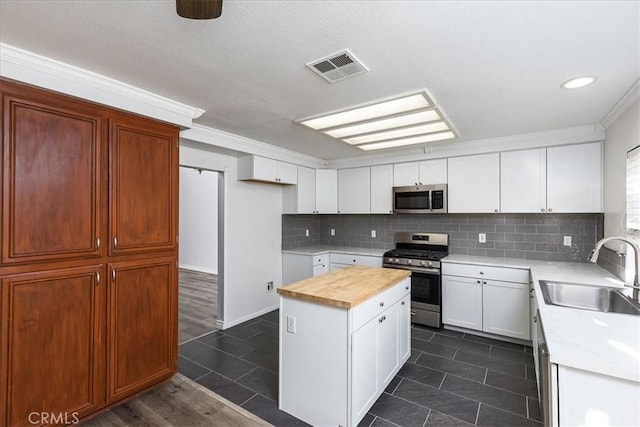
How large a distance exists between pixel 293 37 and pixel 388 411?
2.56 meters

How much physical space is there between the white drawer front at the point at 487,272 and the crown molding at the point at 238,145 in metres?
2.53

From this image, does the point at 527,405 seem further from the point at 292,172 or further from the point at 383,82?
the point at 292,172

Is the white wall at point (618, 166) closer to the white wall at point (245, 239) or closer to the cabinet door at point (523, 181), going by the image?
the cabinet door at point (523, 181)

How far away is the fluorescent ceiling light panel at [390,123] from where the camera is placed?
2.58 m

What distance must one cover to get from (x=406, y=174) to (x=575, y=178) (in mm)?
1868

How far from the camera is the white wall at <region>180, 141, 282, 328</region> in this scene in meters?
3.82

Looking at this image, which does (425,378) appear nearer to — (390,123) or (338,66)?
(390,123)

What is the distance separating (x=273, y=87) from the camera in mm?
2184

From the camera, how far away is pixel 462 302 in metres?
3.63

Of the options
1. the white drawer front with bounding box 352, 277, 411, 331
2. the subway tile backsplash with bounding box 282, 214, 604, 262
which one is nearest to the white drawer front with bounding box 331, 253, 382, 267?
the subway tile backsplash with bounding box 282, 214, 604, 262

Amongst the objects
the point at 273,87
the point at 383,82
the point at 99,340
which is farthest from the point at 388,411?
the point at 273,87

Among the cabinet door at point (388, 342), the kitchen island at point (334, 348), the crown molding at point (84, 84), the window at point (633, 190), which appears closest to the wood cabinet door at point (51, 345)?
the crown molding at point (84, 84)

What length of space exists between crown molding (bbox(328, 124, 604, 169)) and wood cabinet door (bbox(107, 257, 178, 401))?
3135 mm

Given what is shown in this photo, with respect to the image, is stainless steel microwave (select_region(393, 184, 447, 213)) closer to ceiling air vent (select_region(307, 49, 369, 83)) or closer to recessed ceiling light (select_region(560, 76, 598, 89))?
recessed ceiling light (select_region(560, 76, 598, 89))
